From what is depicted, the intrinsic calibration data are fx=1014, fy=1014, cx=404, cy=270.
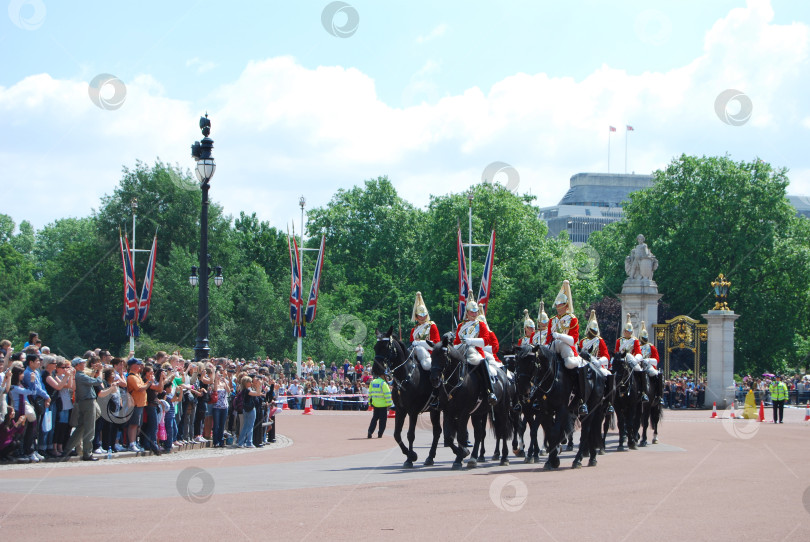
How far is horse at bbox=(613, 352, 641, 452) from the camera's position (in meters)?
20.7

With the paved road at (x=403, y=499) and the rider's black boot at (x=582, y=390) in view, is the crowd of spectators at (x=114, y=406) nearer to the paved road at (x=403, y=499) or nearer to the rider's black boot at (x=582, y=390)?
the paved road at (x=403, y=499)

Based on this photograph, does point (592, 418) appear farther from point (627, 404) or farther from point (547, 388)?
point (627, 404)

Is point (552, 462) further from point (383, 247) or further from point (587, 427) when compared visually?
point (383, 247)

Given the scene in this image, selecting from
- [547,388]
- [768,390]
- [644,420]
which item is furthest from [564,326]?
[768,390]

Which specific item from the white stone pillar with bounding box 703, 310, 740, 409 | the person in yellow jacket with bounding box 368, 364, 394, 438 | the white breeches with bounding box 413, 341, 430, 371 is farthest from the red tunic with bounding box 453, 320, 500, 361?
the white stone pillar with bounding box 703, 310, 740, 409

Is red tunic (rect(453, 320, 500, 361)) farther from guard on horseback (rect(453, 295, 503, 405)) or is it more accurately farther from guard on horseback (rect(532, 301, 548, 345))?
guard on horseback (rect(532, 301, 548, 345))

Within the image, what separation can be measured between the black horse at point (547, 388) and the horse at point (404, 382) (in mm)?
1768

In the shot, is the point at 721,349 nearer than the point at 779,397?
No

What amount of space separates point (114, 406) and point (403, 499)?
7988mm

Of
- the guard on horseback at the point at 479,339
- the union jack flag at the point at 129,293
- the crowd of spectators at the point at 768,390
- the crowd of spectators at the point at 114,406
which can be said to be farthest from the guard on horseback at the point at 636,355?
the union jack flag at the point at 129,293

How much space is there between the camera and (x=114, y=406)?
711 inches

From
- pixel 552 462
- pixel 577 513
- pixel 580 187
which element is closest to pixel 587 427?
pixel 552 462

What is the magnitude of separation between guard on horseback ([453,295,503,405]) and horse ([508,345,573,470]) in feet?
3.04

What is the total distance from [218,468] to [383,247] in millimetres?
64915
